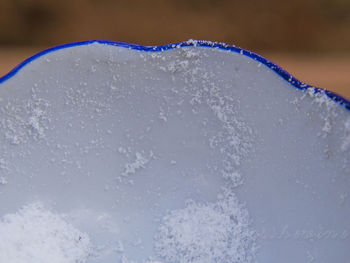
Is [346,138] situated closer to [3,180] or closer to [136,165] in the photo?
[136,165]

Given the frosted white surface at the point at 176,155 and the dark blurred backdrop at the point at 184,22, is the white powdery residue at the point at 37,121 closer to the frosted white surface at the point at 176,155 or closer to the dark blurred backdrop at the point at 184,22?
the frosted white surface at the point at 176,155

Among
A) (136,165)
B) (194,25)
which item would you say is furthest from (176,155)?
(194,25)

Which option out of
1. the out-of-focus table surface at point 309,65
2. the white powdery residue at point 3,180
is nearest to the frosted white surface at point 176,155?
the white powdery residue at point 3,180

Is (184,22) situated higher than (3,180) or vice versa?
Answer: (184,22)

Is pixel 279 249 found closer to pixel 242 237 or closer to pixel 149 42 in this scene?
pixel 242 237

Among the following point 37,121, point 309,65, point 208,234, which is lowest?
point 208,234

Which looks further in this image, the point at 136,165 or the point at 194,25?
the point at 194,25

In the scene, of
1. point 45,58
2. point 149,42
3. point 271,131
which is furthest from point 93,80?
point 149,42
